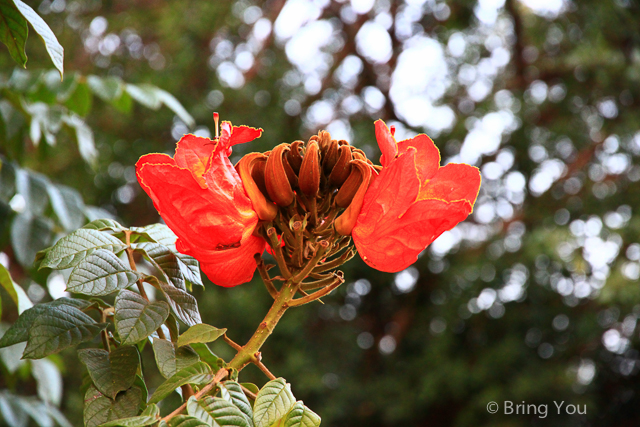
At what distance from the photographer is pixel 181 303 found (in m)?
0.52

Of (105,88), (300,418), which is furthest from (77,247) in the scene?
(105,88)

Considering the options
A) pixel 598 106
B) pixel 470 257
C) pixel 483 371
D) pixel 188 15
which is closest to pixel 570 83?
pixel 598 106

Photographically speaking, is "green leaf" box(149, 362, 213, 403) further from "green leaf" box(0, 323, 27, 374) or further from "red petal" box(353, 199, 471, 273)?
"green leaf" box(0, 323, 27, 374)

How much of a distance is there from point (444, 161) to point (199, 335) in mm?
2745

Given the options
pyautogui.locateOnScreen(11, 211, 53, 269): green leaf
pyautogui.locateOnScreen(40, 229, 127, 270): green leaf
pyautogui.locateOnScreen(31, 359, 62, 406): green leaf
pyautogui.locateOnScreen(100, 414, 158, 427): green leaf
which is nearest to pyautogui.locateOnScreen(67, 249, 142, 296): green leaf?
pyautogui.locateOnScreen(40, 229, 127, 270): green leaf

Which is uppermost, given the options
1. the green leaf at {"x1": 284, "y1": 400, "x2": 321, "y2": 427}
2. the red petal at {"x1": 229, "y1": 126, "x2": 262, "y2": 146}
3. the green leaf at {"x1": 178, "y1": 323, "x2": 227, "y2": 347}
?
the red petal at {"x1": 229, "y1": 126, "x2": 262, "y2": 146}

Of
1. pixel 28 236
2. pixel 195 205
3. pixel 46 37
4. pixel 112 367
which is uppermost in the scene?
pixel 46 37

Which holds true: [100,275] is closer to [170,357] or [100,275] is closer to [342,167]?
[170,357]

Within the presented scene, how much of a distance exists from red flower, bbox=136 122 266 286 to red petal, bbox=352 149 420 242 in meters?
0.11

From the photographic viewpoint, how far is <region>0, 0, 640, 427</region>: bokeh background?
112 inches

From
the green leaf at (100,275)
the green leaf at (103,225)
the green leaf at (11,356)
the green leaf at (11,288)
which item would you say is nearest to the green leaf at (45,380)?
the green leaf at (11,356)

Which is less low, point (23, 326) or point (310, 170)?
point (310, 170)

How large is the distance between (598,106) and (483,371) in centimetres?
169

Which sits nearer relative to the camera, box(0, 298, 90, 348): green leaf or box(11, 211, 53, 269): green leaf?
box(0, 298, 90, 348): green leaf
